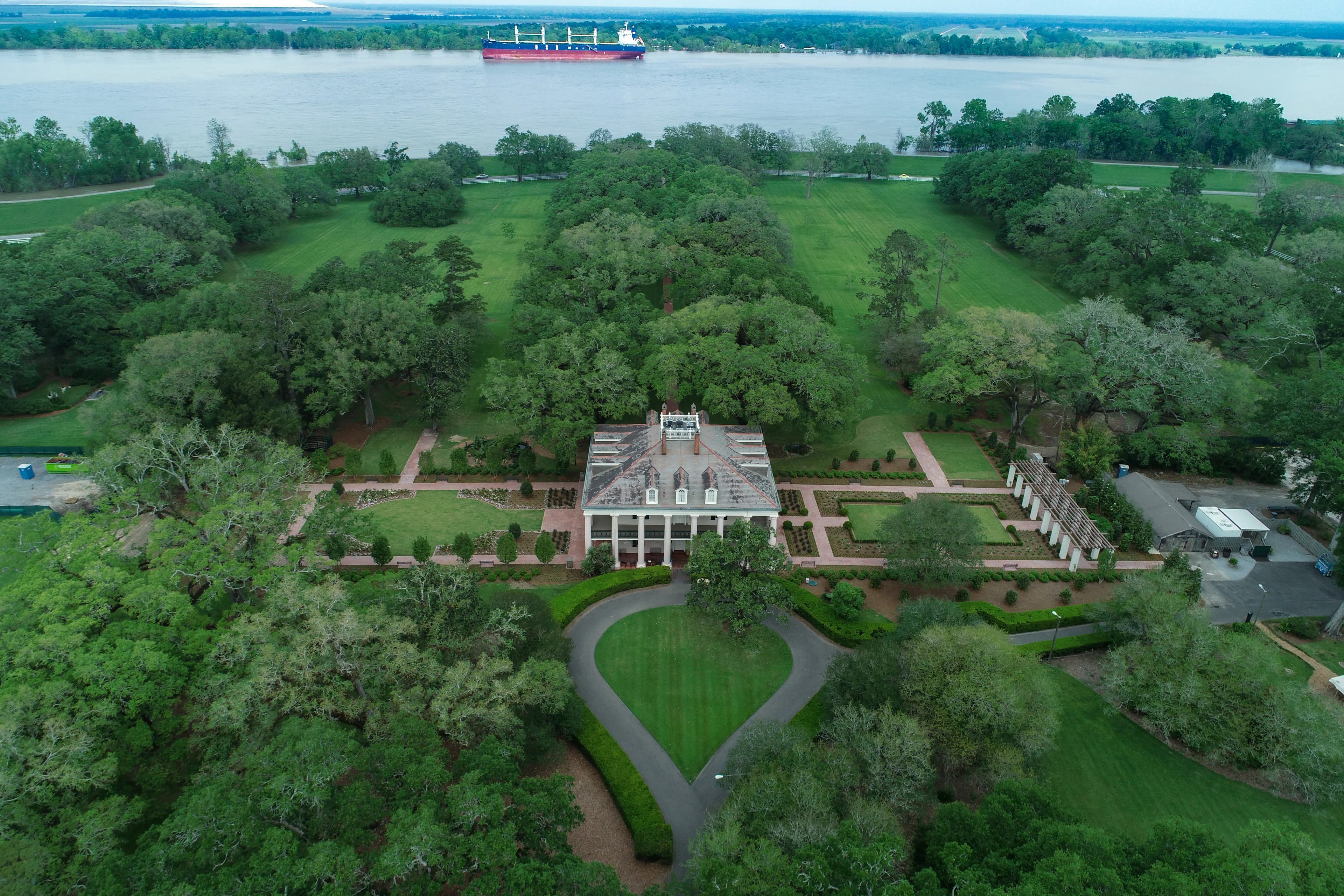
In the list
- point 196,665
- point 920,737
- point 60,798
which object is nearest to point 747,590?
point 920,737

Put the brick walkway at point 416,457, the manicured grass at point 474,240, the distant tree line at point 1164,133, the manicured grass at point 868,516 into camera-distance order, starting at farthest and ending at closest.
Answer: the distant tree line at point 1164,133 < the manicured grass at point 474,240 < the brick walkway at point 416,457 < the manicured grass at point 868,516

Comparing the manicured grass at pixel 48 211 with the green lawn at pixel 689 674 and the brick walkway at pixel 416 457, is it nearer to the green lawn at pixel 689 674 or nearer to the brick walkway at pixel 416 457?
the brick walkway at pixel 416 457

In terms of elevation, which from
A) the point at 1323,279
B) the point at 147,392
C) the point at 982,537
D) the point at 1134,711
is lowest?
the point at 1134,711

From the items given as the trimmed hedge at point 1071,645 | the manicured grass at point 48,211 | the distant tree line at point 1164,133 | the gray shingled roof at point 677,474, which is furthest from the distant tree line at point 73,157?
the trimmed hedge at point 1071,645

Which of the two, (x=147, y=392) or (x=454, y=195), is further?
(x=454, y=195)

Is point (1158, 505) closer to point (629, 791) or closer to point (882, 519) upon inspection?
point (882, 519)

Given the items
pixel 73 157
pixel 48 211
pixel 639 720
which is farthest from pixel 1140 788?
pixel 73 157

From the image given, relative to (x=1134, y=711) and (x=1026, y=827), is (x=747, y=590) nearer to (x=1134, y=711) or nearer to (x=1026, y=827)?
(x=1026, y=827)
